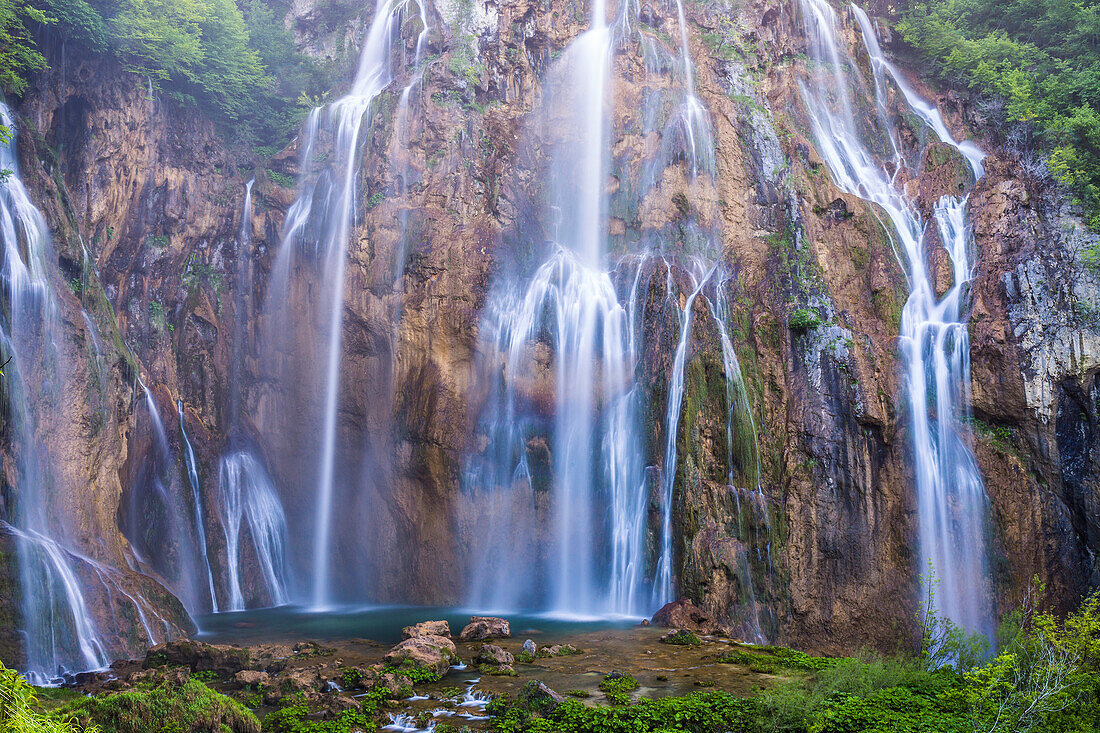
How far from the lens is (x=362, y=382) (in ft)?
78.6

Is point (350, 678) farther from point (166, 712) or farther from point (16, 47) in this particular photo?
point (16, 47)

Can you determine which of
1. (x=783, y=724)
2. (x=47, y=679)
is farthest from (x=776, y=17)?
(x=47, y=679)

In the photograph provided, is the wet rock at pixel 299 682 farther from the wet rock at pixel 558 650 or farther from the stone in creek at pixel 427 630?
the wet rock at pixel 558 650

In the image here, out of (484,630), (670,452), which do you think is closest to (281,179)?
(670,452)

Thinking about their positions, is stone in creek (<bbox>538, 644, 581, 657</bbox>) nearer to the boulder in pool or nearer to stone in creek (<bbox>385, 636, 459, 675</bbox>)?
stone in creek (<bbox>385, 636, 459, 675</bbox>)

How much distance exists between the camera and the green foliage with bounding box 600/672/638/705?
10.8 m

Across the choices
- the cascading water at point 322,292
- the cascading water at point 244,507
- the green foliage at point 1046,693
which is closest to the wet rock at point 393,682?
the green foliage at point 1046,693

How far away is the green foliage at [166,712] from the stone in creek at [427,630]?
18.2 feet

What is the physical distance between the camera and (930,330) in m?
20.2

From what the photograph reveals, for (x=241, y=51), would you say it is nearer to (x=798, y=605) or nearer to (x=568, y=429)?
(x=568, y=429)

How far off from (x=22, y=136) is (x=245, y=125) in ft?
33.0

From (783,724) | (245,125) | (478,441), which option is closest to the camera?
(783,724)

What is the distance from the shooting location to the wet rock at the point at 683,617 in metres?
16.6

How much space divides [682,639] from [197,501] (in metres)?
15.3
